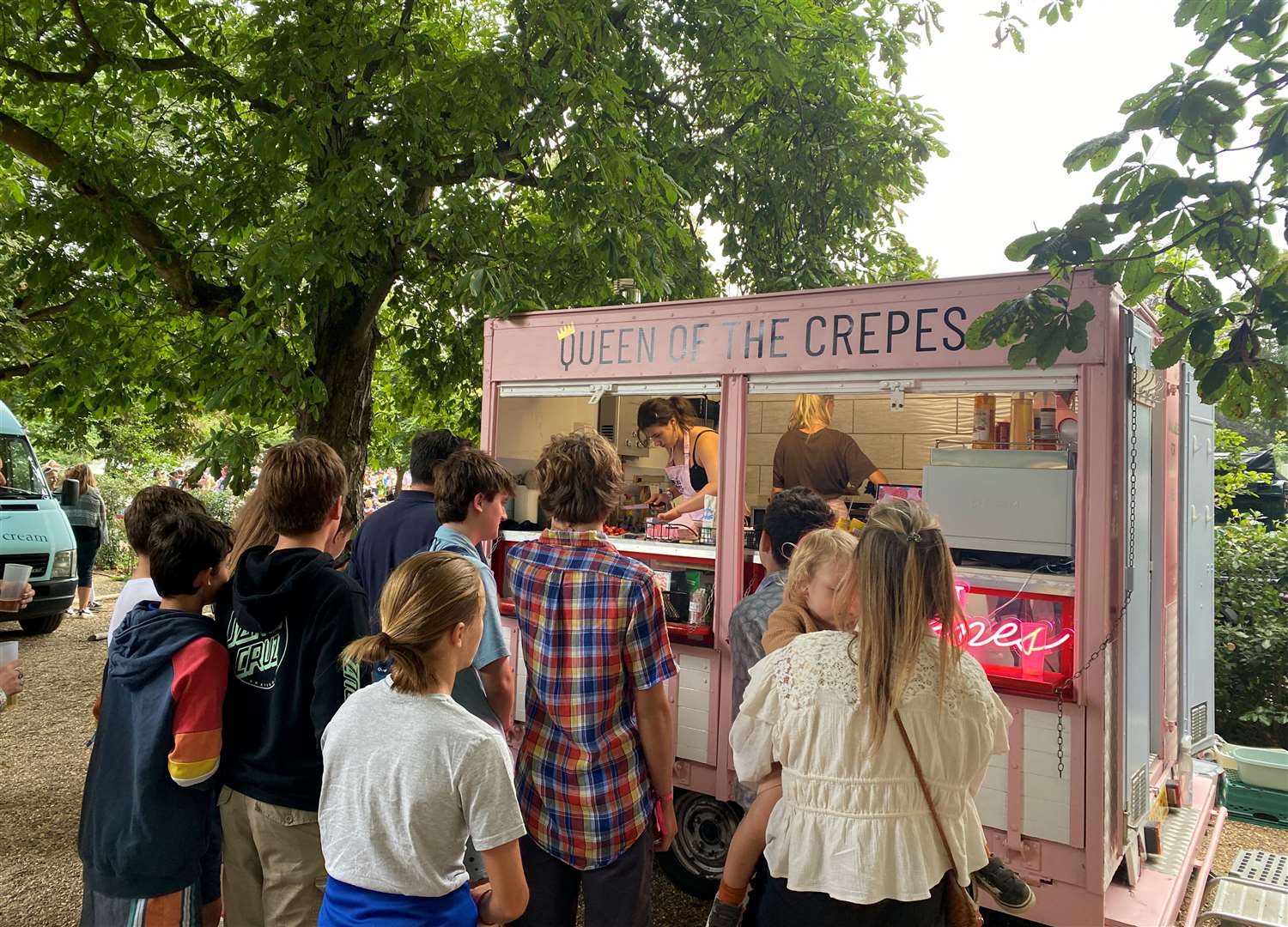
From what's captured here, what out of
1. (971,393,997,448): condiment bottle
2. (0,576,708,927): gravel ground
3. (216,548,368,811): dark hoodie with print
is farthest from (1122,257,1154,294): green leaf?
(0,576,708,927): gravel ground

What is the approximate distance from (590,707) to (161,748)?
1145 millimetres

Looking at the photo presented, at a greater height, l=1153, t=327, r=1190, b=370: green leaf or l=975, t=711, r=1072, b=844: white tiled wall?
l=1153, t=327, r=1190, b=370: green leaf

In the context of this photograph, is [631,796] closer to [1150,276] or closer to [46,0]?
[1150,276]

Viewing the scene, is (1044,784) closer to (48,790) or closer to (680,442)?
(680,442)

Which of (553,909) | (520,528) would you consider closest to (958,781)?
(553,909)

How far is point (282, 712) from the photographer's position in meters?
2.44

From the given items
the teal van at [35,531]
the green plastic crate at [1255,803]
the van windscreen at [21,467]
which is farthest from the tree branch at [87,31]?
the green plastic crate at [1255,803]

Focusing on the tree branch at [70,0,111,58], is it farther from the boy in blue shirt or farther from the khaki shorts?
the khaki shorts

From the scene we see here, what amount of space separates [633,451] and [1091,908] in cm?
419

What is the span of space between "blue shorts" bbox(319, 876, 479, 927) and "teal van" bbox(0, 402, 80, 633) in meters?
9.62

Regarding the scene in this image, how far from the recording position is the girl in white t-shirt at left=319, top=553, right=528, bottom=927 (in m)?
1.91

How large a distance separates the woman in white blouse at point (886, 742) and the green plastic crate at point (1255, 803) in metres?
4.47

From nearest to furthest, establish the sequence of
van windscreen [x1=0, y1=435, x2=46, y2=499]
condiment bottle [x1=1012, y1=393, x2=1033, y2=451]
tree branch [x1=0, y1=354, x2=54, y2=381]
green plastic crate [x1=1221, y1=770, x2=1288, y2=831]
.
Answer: condiment bottle [x1=1012, y1=393, x2=1033, y2=451] < green plastic crate [x1=1221, y1=770, x2=1288, y2=831] < van windscreen [x1=0, y1=435, x2=46, y2=499] < tree branch [x1=0, y1=354, x2=54, y2=381]

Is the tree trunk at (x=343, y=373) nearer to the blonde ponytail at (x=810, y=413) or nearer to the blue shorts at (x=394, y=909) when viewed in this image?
the blonde ponytail at (x=810, y=413)
